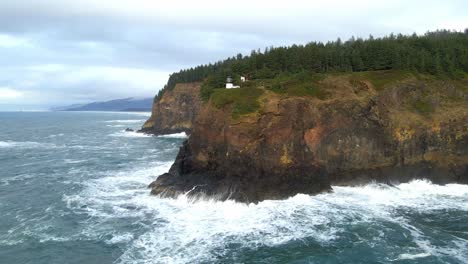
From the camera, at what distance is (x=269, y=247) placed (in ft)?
92.1

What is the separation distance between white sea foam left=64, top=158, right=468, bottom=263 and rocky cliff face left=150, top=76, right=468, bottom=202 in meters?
2.04

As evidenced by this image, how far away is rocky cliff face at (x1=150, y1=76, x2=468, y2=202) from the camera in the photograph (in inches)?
1624

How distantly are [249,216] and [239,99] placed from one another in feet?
52.2

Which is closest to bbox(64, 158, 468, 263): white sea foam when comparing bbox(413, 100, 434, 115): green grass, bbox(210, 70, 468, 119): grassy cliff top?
bbox(413, 100, 434, 115): green grass

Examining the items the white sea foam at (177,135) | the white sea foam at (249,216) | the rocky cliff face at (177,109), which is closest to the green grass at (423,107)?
the white sea foam at (249,216)

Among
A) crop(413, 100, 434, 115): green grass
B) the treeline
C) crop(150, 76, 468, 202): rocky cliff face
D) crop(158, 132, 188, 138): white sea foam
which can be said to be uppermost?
the treeline

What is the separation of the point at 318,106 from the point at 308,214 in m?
15.4

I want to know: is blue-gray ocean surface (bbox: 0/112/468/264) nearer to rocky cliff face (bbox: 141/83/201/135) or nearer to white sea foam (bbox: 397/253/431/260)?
white sea foam (bbox: 397/253/431/260)

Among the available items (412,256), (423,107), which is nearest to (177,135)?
(423,107)

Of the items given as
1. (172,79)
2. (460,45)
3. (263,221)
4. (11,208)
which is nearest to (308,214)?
(263,221)

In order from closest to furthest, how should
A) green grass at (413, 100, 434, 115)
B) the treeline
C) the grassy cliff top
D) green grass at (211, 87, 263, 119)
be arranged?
green grass at (211, 87, 263, 119)
the grassy cliff top
green grass at (413, 100, 434, 115)
the treeline

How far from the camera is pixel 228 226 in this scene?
3231cm

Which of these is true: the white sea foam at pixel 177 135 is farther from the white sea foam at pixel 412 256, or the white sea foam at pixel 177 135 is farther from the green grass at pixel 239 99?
the white sea foam at pixel 412 256

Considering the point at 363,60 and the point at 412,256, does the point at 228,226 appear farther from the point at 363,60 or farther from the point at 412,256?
the point at 363,60
